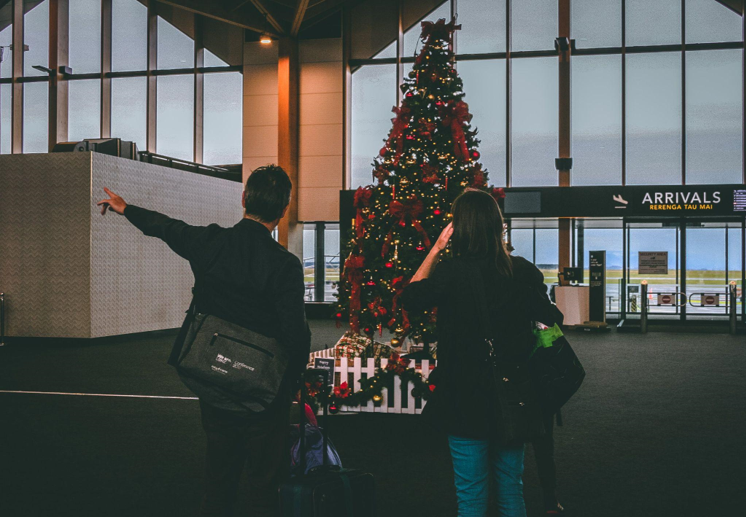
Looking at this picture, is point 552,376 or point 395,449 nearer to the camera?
point 552,376

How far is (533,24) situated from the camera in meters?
15.8

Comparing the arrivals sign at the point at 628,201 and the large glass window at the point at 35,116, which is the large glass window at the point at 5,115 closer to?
the large glass window at the point at 35,116

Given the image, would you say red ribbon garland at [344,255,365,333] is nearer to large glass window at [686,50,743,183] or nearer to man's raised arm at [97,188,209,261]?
man's raised arm at [97,188,209,261]

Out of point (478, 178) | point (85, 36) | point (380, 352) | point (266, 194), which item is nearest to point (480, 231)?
point (266, 194)

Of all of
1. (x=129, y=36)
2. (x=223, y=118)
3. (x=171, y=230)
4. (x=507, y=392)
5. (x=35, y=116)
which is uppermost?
(x=129, y=36)

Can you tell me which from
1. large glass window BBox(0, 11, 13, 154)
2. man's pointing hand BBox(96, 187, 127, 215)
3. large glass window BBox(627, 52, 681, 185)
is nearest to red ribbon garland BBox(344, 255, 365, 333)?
man's pointing hand BBox(96, 187, 127, 215)

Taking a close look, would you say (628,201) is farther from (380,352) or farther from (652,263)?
(380,352)

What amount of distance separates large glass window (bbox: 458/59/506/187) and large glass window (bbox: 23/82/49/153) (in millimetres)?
11627

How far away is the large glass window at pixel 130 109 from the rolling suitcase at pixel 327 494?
56.4 ft

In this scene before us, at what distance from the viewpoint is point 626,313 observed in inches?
585

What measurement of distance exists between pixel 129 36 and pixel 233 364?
59.3 feet

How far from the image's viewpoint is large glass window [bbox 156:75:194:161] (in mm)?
17484

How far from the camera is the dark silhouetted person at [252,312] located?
2023 mm

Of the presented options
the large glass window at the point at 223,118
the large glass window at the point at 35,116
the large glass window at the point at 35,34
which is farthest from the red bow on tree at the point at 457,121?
the large glass window at the point at 35,34
